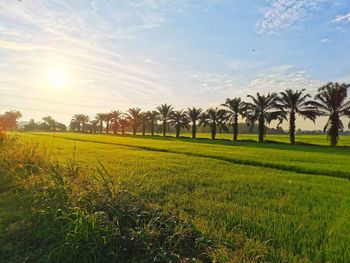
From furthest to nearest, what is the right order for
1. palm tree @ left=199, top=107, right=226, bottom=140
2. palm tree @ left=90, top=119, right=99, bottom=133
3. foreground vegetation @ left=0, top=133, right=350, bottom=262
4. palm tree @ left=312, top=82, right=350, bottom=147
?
1. palm tree @ left=90, top=119, right=99, bottom=133
2. palm tree @ left=199, top=107, right=226, bottom=140
3. palm tree @ left=312, top=82, right=350, bottom=147
4. foreground vegetation @ left=0, top=133, right=350, bottom=262

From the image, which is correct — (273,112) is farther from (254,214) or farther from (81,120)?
(81,120)

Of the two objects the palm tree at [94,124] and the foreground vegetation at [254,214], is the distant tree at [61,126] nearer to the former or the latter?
the palm tree at [94,124]

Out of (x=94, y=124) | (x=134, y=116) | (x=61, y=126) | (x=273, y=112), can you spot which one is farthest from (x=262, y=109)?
(x=61, y=126)

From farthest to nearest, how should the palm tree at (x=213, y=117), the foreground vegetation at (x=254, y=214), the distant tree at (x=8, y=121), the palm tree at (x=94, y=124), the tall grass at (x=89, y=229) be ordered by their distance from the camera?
the palm tree at (x=94, y=124), the palm tree at (x=213, y=117), the distant tree at (x=8, y=121), the foreground vegetation at (x=254, y=214), the tall grass at (x=89, y=229)

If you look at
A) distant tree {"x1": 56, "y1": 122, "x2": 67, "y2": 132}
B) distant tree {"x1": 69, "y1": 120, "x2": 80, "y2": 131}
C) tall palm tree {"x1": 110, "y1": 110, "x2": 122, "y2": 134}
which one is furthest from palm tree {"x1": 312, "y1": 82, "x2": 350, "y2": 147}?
distant tree {"x1": 56, "y1": 122, "x2": 67, "y2": 132}

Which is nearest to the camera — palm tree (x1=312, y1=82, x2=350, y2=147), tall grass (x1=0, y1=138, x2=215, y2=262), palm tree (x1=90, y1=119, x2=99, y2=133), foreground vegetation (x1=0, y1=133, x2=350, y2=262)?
tall grass (x1=0, y1=138, x2=215, y2=262)

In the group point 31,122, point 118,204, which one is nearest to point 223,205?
point 118,204

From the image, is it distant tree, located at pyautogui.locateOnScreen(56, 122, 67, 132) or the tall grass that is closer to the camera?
the tall grass

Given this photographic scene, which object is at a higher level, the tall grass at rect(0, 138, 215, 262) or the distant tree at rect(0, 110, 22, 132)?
the distant tree at rect(0, 110, 22, 132)

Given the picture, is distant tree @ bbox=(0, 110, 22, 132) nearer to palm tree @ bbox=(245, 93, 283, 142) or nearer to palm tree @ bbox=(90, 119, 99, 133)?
palm tree @ bbox=(245, 93, 283, 142)

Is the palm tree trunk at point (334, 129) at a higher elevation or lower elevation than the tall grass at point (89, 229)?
higher

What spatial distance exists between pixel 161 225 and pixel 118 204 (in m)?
0.87

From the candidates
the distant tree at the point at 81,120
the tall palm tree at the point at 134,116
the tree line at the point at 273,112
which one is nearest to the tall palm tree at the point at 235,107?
the tree line at the point at 273,112

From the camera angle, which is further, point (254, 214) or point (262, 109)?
point (262, 109)
